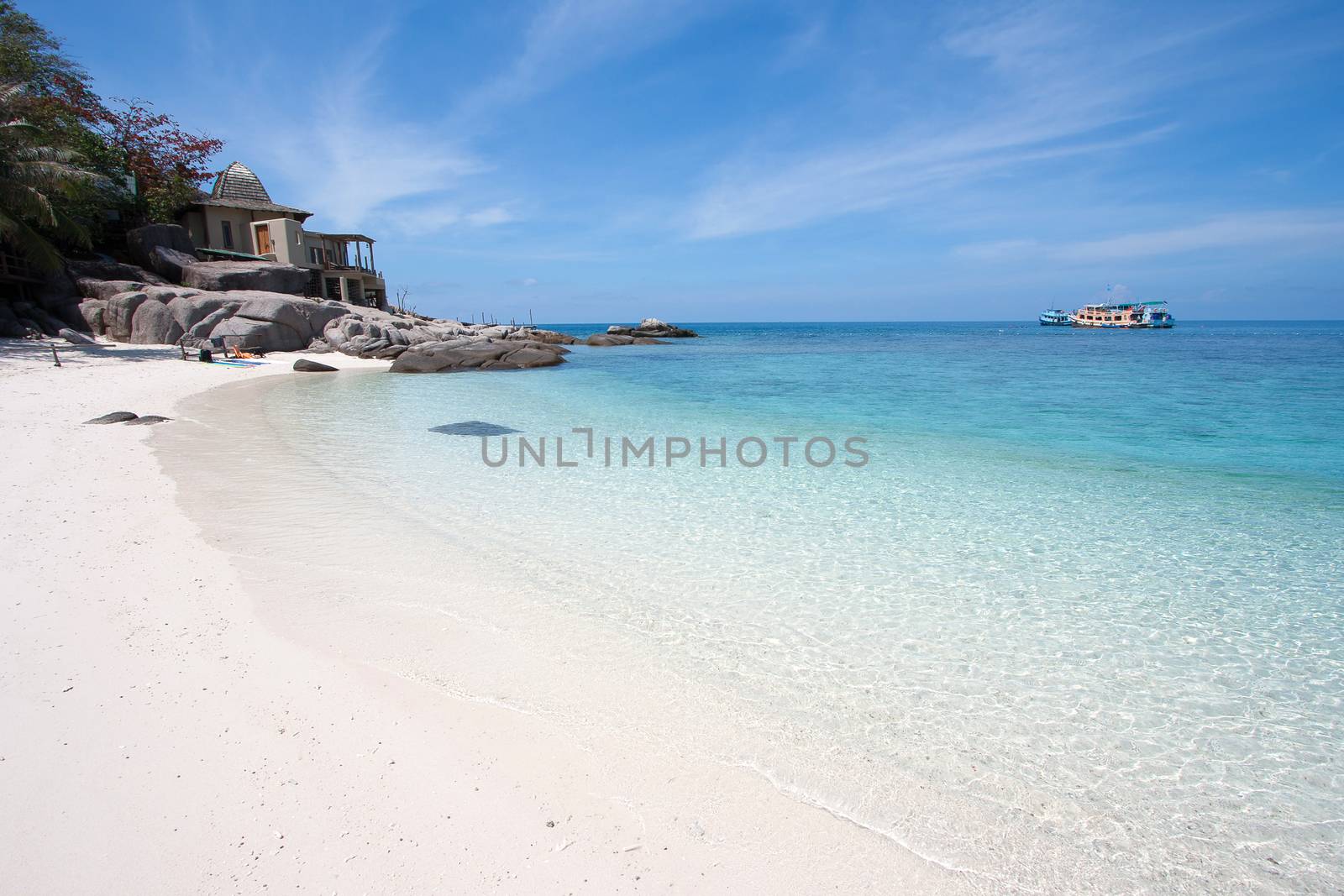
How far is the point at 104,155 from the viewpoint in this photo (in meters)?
29.4

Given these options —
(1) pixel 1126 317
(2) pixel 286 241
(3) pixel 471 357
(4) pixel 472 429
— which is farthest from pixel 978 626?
(1) pixel 1126 317

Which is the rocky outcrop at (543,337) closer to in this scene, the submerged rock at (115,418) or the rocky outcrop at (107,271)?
the rocky outcrop at (107,271)

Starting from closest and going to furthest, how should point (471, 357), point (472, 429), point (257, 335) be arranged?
1. point (472, 429)
2. point (257, 335)
3. point (471, 357)

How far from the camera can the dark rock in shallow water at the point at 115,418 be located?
10477mm

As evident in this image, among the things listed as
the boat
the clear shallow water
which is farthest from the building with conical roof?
the boat

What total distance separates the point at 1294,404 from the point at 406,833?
70.5 ft

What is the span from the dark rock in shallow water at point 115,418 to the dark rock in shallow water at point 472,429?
4.67 meters

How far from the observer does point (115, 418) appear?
34.8 feet

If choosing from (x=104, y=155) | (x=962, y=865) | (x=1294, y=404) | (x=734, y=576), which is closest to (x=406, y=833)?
(x=962, y=865)

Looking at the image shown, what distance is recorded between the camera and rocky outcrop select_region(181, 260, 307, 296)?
93.7 feet

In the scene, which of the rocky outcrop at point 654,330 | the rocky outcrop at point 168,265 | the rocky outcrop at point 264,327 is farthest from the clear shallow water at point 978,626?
the rocky outcrop at point 654,330

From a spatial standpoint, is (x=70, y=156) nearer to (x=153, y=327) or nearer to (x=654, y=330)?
(x=153, y=327)

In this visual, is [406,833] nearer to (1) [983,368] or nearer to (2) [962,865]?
(2) [962,865]

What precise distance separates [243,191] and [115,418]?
35267 millimetres
